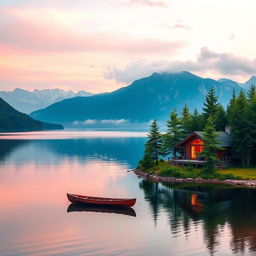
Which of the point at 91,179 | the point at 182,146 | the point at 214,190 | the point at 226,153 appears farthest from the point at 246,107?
the point at 91,179

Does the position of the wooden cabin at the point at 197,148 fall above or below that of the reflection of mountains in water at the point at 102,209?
above

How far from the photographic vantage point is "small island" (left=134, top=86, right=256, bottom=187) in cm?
7569

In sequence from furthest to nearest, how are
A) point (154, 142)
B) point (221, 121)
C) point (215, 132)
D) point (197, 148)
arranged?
point (221, 121)
point (154, 142)
point (197, 148)
point (215, 132)

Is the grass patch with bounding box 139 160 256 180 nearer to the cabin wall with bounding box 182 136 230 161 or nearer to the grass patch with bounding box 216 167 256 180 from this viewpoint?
the grass patch with bounding box 216 167 256 180

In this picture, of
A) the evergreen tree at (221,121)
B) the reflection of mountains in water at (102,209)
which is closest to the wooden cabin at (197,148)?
the evergreen tree at (221,121)

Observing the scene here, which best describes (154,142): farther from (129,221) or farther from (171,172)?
(129,221)

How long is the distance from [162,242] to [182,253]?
356 cm

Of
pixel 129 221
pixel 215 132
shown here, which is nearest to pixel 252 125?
pixel 215 132

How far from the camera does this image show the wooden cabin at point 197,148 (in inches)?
3238

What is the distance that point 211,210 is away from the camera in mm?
51156

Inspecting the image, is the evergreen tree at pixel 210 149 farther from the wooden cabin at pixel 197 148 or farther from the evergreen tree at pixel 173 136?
the evergreen tree at pixel 173 136

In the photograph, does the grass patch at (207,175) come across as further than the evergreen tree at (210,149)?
No

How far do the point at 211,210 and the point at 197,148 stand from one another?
34.6m

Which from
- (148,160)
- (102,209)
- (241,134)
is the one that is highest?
(241,134)
